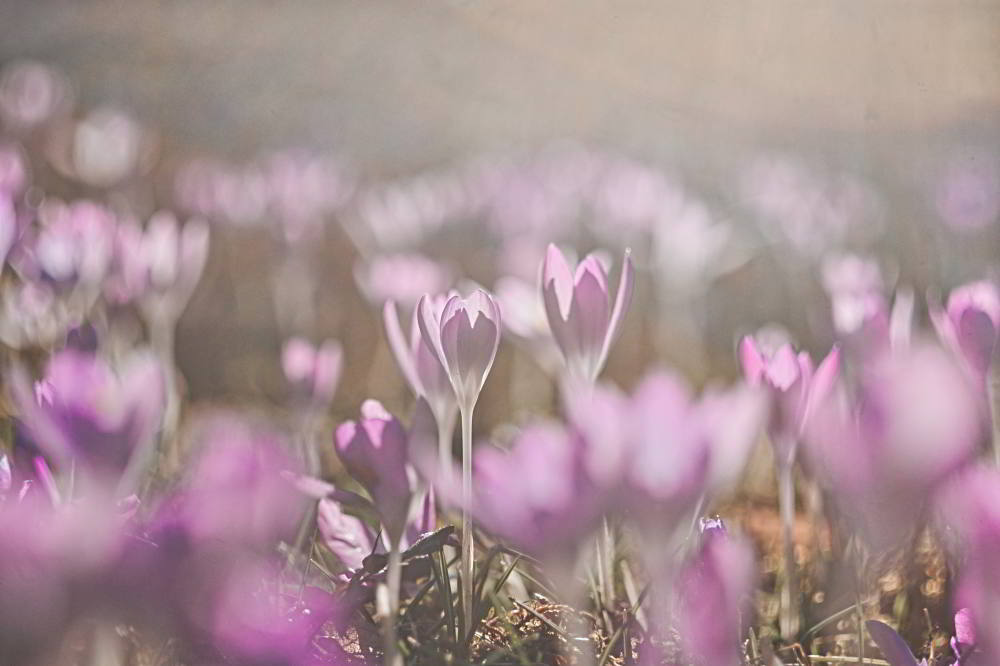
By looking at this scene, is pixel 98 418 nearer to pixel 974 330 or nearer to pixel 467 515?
pixel 467 515

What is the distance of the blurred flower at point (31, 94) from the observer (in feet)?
2.27

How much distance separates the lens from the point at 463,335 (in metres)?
0.27

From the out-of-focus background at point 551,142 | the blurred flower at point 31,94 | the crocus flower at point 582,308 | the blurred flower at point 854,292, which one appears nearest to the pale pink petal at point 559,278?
the crocus flower at point 582,308

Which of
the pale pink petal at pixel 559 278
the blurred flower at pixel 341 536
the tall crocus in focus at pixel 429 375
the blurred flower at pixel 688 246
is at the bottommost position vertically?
the blurred flower at pixel 688 246

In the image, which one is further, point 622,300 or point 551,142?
point 551,142

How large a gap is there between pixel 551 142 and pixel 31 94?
0.41 m

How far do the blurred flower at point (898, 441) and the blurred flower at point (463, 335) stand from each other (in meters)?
0.10

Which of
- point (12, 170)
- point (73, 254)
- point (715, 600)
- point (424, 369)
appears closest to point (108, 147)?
point (12, 170)

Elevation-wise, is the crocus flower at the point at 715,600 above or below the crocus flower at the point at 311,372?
above

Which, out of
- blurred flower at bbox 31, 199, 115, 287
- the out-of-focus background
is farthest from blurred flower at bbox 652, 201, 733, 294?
blurred flower at bbox 31, 199, 115, 287

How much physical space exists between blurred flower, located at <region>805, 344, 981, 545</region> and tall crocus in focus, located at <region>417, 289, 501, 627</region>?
10 cm

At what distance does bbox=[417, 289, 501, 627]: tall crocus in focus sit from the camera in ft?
0.89

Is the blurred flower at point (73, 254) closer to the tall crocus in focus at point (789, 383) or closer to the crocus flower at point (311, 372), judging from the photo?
the crocus flower at point (311, 372)

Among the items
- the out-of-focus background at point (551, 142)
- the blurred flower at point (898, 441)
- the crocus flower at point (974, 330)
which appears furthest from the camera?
the out-of-focus background at point (551, 142)
